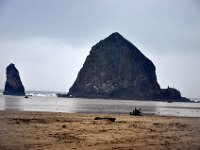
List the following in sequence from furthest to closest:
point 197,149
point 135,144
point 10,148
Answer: point 135,144 < point 197,149 < point 10,148

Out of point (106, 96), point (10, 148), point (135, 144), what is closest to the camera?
point (10, 148)

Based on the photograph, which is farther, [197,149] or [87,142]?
[87,142]

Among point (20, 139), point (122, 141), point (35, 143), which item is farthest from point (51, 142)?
point (122, 141)

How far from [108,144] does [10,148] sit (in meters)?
4.83

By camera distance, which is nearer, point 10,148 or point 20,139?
point 10,148

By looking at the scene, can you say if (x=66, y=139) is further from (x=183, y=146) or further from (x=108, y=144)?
(x=183, y=146)

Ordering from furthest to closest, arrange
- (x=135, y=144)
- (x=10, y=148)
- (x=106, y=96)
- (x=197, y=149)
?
(x=106, y=96) → (x=135, y=144) → (x=197, y=149) → (x=10, y=148)

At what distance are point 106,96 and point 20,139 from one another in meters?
184

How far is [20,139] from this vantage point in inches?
595

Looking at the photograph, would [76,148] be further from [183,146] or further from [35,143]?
[183,146]

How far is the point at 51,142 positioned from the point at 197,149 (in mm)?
7101

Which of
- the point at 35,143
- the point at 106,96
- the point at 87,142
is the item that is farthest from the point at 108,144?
the point at 106,96

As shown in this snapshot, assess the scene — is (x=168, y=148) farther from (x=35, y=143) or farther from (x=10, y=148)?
(x=10, y=148)

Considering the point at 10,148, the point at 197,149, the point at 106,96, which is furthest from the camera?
the point at 106,96
